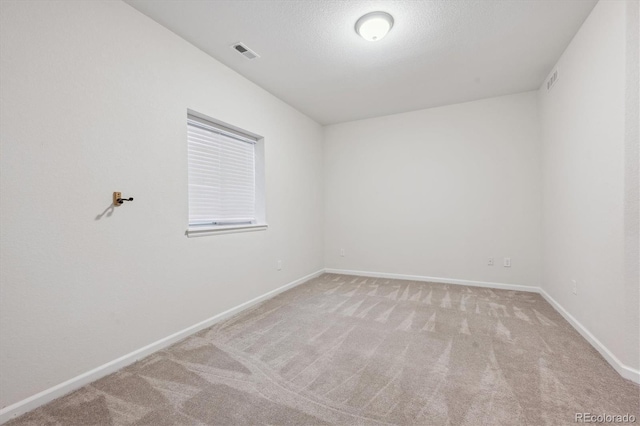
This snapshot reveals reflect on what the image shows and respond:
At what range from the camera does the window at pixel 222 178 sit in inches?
109

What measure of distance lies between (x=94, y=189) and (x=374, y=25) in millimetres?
2460

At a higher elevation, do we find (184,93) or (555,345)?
(184,93)

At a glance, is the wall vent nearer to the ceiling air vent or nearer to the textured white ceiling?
the textured white ceiling

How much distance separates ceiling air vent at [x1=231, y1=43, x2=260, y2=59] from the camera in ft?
8.54

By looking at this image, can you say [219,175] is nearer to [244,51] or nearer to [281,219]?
[281,219]

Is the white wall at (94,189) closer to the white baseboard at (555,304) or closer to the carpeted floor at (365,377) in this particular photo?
the carpeted floor at (365,377)

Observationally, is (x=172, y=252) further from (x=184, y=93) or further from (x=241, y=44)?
(x=241, y=44)

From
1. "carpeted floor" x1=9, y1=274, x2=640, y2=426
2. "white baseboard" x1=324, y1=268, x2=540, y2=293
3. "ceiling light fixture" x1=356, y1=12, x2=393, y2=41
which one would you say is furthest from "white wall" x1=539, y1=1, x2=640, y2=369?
"ceiling light fixture" x1=356, y1=12, x2=393, y2=41

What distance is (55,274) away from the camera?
1.68 metres

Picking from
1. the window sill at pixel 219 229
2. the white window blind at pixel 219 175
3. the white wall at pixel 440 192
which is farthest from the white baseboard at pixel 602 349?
the white window blind at pixel 219 175

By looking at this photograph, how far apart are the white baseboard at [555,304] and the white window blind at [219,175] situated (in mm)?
2389

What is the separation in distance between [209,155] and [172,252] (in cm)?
113

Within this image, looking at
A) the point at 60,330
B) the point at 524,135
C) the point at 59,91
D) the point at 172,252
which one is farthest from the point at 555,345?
the point at 59,91

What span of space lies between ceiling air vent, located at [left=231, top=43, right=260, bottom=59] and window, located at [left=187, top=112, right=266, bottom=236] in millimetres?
737
